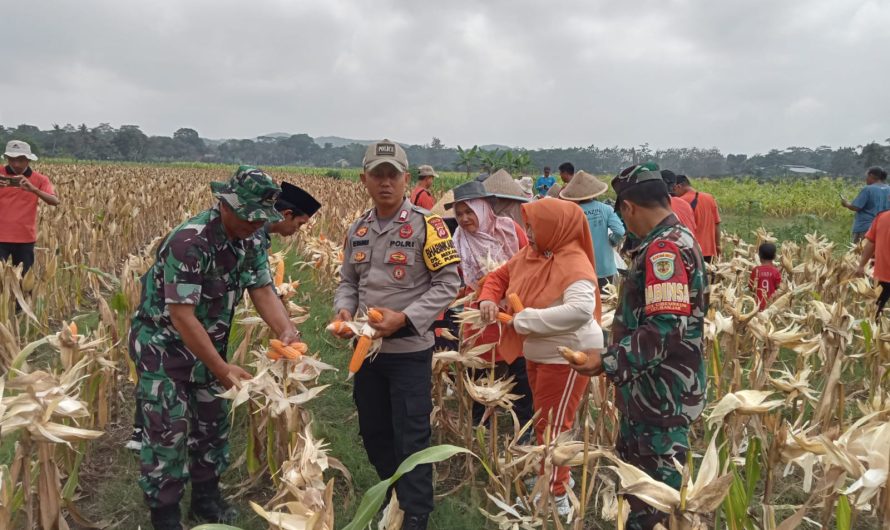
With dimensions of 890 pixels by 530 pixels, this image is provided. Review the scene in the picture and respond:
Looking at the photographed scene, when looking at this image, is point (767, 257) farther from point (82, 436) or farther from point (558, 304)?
point (82, 436)

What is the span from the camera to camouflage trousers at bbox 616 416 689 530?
2.17 m

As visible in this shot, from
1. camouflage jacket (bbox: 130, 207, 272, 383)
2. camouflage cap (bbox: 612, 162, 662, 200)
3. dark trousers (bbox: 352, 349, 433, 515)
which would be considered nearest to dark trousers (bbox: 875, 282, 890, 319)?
camouflage cap (bbox: 612, 162, 662, 200)

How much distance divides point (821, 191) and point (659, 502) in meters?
27.3

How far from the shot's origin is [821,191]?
24.0 metres

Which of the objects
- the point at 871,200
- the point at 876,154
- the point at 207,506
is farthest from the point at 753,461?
the point at 876,154

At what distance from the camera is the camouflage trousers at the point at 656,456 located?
2170 mm

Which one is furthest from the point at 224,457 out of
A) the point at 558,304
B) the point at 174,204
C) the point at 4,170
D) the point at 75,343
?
the point at 174,204

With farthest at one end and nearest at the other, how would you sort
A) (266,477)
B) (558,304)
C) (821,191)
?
(821,191) < (266,477) < (558,304)

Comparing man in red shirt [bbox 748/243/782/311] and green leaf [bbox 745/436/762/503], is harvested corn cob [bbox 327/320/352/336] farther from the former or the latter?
man in red shirt [bbox 748/243/782/311]

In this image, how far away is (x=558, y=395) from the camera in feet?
9.47

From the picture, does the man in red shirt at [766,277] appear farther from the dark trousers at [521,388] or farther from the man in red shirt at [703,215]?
the dark trousers at [521,388]

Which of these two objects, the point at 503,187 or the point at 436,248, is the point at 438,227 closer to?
the point at 436,248

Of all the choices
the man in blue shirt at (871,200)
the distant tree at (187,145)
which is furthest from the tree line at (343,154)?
the man in blue shirt at (871,200)

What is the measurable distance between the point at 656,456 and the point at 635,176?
1.03m
